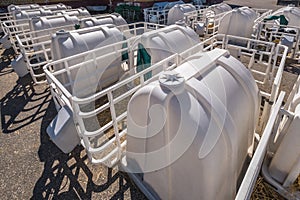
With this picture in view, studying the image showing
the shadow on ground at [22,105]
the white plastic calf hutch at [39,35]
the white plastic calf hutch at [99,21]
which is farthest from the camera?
the white plastic calf hutch at [99,21]

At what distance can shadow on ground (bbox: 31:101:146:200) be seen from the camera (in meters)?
→ 3.19

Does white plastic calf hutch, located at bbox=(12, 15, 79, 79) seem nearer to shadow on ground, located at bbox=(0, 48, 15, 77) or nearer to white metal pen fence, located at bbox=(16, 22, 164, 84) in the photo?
white metal pen fence, located at bbox=(16, 22, 164, 84)

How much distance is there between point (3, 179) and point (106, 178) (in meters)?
1.84

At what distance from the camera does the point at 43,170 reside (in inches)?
143

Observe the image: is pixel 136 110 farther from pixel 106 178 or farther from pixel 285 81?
pixel 285 81

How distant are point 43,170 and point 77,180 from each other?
0.74 metres

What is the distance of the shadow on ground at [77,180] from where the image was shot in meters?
3.19

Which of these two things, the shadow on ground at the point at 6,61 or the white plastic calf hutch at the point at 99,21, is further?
the white plastic calf hutch at the point at 99,21

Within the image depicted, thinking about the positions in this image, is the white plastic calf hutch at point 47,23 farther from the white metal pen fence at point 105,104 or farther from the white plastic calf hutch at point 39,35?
the white metal pen fence at point 105,104

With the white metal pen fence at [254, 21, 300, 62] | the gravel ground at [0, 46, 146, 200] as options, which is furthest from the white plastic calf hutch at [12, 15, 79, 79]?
the white metal pen fence at [254, 21, 300, 62]

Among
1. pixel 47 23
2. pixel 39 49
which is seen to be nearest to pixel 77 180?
pixel 39 49

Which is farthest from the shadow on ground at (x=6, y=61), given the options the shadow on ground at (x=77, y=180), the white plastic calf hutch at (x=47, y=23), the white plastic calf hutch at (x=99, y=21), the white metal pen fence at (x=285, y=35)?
the white metal pen fence at (x=285, y=35)

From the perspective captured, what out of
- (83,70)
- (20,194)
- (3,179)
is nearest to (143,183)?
(20,194)

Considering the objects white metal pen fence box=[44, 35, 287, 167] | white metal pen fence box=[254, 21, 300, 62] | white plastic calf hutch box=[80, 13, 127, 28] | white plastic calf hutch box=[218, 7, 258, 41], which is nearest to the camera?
white metal pen fence box=[44, 35, 287, 167]
